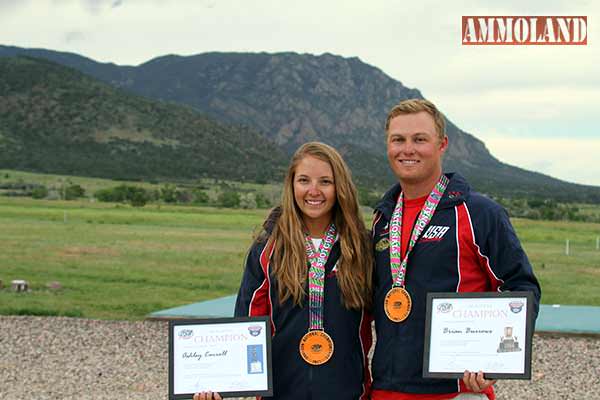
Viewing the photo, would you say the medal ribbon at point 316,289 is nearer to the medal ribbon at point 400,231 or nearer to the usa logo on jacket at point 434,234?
the medal ribbon at point 400,231

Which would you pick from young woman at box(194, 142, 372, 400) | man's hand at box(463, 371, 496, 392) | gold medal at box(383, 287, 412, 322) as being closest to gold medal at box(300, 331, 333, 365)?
young woman at box(194, 142, 372, 400)

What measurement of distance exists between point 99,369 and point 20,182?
230 feet

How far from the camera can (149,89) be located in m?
188

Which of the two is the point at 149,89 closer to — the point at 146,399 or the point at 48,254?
the point at 48,254

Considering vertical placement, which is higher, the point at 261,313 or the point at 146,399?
the point at 261,313

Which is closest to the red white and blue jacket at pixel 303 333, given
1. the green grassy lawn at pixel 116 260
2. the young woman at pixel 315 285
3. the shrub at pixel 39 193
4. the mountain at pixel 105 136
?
the young woman at pixel 315 285

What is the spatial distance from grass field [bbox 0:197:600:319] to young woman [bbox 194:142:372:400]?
0.62 metres

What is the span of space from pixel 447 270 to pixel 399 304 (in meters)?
0.25

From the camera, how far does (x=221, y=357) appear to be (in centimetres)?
388

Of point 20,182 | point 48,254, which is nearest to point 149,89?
point 20,182

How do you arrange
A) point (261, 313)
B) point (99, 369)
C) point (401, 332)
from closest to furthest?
point (401, 332), point (261, 313), point (99, 369)

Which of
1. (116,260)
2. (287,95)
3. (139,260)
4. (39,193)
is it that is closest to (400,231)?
(116,260)

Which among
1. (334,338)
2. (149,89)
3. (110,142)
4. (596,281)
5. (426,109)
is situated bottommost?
(596,281)

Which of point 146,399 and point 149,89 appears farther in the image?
point 149,89
